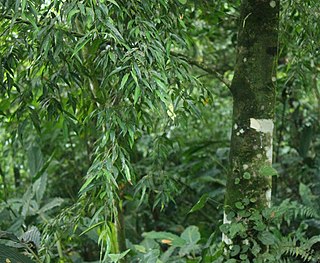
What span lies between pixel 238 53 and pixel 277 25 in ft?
0.67

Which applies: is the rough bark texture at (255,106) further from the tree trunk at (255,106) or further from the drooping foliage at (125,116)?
the drooping foliage at (125,116)

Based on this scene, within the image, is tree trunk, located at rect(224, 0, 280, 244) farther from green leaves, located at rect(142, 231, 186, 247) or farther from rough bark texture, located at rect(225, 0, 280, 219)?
green leaves, located at rect(142, 231, 186, 247)

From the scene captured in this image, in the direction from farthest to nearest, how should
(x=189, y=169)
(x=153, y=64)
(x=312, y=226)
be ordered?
(x=189, y=169)
(x=312, y=226)
(x=153, y=64)

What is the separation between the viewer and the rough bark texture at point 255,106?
7.64ft

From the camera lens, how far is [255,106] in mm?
2328

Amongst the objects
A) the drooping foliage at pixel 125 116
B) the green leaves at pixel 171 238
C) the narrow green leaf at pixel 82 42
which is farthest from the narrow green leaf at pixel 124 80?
the green leaves at pixel 171 238

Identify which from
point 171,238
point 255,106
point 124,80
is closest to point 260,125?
point 255,106

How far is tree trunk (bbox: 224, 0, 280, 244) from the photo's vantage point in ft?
7.64

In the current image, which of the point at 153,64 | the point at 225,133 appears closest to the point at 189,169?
the point at 225,133

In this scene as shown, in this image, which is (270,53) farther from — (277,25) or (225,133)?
(225,133)

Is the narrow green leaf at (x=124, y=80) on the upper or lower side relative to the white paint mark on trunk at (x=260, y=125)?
upper

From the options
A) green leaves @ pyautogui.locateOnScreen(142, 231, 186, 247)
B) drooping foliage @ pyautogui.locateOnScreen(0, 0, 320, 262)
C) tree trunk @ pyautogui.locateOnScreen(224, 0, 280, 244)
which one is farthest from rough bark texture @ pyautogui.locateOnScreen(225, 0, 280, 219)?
green leaves @ pyautogui.locateOnScreen(142, 231, 186, 247)

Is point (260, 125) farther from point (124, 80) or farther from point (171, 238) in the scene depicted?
point (171, 238)

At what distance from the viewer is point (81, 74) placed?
7.34ft
